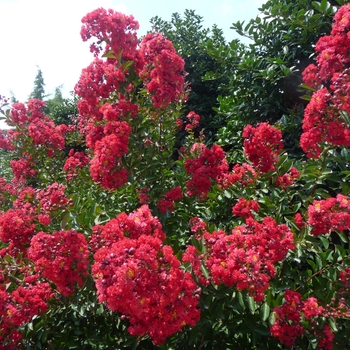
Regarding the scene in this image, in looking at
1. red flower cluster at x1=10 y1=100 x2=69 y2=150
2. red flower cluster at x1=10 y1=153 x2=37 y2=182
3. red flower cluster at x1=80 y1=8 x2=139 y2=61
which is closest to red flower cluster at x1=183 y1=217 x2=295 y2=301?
red flower cluster at x1=80 y1=8 x2=139 y2=61

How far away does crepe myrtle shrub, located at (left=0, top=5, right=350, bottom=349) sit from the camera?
5.73ft

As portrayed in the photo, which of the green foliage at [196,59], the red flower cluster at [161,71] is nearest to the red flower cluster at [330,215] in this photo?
the red flower cluster at [161,71]

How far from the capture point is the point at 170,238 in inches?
109

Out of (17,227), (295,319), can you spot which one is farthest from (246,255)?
(17,227)

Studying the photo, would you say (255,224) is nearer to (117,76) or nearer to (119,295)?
(119,295)

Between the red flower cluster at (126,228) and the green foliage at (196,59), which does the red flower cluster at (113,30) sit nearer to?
the red flower cluster at (126,228)

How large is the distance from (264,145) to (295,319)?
123 cm

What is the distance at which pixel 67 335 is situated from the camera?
246 cm

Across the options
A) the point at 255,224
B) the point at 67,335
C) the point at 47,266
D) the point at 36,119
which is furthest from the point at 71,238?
the point at 36,119

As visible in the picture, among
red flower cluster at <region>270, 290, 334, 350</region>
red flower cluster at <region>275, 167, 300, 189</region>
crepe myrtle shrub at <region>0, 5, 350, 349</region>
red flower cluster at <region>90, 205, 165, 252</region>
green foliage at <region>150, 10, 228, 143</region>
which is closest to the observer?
crepe myrtle shrub at <region>0, 5, 350, 349</region>

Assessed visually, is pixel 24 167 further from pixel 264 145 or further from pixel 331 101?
pixel 331 101

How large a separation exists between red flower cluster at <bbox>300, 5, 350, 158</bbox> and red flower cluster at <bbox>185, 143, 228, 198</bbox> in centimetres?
77

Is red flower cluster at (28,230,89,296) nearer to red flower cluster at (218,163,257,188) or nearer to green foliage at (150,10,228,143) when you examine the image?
red flower cluster at (218,163,257,188)

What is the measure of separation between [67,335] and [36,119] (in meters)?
2.95
